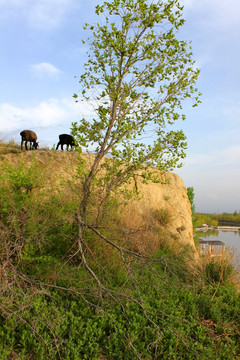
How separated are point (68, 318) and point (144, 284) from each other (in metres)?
1.88

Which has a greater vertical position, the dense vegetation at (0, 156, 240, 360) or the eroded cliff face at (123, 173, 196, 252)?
the eroded cliff face at (123, 173, 196, 252)

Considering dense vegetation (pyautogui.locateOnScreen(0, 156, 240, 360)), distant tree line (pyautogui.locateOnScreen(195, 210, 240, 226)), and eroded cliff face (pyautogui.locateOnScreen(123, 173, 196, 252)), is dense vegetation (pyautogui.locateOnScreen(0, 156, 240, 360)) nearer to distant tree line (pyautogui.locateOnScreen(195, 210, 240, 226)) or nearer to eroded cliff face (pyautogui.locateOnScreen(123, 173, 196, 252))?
eroded cliff face (pyautogui.locateOnScreen(123, 173, 196, 252))

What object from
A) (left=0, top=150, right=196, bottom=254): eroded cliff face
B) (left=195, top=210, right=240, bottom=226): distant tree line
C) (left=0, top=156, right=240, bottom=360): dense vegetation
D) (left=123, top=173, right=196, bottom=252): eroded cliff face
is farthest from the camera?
(left=195, top=210, right=240, bottom=226): distant tree line

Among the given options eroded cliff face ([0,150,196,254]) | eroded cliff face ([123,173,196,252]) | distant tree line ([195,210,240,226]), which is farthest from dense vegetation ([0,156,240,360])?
distant tree line ([195,210,240,226])

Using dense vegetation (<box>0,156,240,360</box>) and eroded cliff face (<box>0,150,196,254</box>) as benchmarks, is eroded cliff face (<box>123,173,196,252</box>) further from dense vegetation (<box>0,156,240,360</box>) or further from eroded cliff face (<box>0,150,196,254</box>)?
dense vegetation (<box>0,156,240,360</box>)

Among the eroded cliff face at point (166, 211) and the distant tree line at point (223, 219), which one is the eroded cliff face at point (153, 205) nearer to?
the eroded cliff face at point (166, 211)

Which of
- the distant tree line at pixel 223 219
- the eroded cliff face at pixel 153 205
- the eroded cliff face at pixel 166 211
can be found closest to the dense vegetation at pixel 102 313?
the eroded cliff face at pixel 153 205

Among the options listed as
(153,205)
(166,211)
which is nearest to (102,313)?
(166,211)

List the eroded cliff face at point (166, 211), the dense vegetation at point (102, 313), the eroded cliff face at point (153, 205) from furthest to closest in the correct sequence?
the eroded cliff face at point (166, 211) → the eroded cliff face at point (153, 205) → the dense vegetation at point (102, 313)

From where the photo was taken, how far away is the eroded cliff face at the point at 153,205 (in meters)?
9.48

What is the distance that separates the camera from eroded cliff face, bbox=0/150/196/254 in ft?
31.1

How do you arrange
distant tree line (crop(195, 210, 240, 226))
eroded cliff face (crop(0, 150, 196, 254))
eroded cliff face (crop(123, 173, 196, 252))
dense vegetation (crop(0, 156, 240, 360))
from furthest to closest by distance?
1. distant tree line (crop(195, 210, 240, 226))
2. eroded cliff face (crop(123, 173, 196, 252))
3. eroded cliff face (crop(0, 150, 196, 254))
4. dense vegetation (crop(0, 156, 240, 360))

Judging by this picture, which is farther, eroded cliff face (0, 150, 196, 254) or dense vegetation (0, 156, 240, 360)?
eroded cliff face (0, 150, 196, 254)

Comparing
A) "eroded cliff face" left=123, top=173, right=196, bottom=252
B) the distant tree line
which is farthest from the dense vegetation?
the distant tree line
